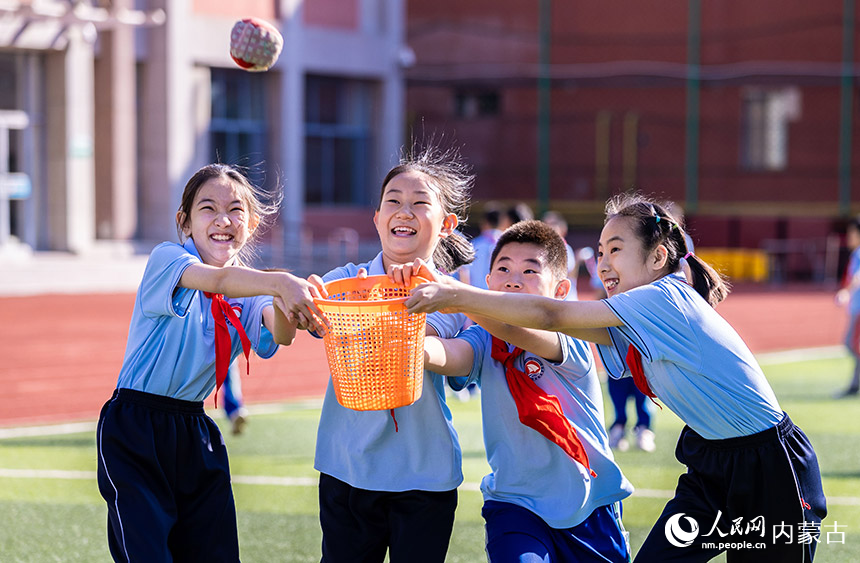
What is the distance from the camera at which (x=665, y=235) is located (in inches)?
161

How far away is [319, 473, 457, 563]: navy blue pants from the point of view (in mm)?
4004

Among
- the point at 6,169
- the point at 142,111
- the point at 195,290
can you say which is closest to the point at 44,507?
the point at 195,290

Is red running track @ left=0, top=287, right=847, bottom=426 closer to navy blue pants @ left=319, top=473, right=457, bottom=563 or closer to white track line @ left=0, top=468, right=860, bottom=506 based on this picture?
white track line @ left=0, top=468, right=860, bottom=506

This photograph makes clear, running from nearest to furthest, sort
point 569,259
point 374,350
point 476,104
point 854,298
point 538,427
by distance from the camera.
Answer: point 374,350
point 538,427
point 569,259
point 854,298
point 476,104

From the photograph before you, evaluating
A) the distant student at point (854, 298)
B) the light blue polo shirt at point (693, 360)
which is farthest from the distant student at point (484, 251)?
the light blue polo shirt at point (693, 360)

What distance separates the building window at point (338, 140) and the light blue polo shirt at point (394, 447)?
86.7 ft

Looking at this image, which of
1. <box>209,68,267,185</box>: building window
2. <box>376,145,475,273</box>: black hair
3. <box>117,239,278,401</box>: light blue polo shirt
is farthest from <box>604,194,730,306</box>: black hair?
<box>209,68,267,185</box>: building window

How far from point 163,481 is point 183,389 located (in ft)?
1.11

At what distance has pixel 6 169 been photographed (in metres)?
23.8

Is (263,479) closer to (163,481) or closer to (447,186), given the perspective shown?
(163,481)

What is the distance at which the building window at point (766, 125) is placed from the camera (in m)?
30.5

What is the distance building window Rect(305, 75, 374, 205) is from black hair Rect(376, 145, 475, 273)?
2577cm

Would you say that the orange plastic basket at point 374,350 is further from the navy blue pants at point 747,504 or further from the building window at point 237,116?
the building window at point 237,116

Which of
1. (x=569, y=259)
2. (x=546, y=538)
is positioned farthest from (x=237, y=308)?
(x=569, y=259)
